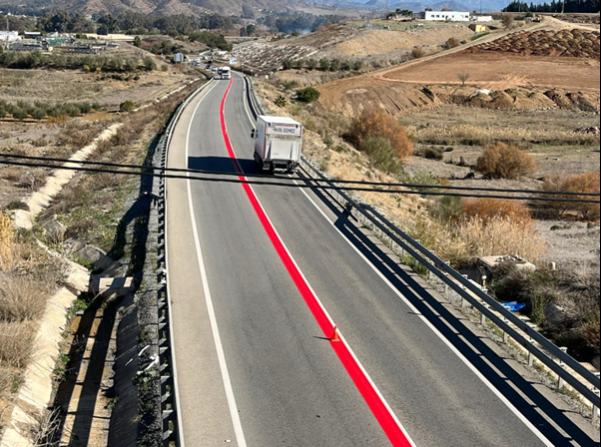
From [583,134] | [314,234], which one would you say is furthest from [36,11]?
[314,234]

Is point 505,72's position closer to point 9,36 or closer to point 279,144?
point 9,36

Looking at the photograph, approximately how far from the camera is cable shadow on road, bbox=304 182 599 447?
11.1 metres

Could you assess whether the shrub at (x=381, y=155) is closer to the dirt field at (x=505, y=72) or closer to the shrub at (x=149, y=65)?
the dirt field at (x=505, y=72)

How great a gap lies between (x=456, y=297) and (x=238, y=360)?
6.40m

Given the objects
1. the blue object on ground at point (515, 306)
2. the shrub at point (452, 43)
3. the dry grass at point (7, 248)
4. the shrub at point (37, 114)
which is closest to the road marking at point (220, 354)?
the dry grass at point (7, 248)

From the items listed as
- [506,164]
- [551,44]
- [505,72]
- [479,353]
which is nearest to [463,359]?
[479,353]

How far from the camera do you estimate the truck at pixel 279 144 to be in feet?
90.9

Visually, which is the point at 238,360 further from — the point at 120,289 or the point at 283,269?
the point at 120,289

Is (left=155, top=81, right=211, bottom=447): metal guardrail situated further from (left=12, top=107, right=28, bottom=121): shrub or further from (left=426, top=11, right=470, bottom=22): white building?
(left=426, top=11, right=470, bottom=22): white building

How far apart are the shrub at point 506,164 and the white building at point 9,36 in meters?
53.2

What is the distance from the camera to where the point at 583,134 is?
238 feet

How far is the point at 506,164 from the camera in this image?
5019cm

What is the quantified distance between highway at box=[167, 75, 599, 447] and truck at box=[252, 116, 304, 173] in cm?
609

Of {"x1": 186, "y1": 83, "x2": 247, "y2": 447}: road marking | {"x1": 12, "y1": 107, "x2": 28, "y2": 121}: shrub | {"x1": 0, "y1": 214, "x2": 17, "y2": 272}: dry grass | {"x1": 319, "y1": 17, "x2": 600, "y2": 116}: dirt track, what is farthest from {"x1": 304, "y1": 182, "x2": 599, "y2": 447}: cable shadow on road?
{"x1": 319, "y1": 17, "x2": 600, "y2": 116}: dirt track
